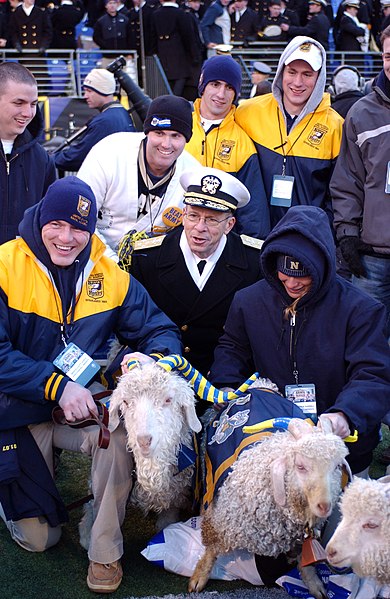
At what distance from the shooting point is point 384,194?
15.9 feet

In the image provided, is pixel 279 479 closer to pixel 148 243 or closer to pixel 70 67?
pixel 148 243

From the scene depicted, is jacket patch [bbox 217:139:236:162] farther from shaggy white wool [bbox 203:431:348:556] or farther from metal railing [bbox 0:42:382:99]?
metal railing [bbox 0:42:382:99]

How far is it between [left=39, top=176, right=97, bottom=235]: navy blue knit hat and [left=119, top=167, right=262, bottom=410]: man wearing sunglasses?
756 millimetres

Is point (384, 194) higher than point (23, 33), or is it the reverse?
point (23, 33)

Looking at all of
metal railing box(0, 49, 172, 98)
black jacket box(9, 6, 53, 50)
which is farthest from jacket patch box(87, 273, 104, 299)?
black jacket box(9, 6, 53, 50)

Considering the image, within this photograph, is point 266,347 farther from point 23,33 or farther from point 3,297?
point 23,33

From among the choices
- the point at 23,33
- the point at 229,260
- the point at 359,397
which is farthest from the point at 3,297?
the point at 23,33

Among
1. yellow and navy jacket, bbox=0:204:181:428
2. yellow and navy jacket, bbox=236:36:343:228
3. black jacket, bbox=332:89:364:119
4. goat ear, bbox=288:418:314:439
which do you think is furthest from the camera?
black jacket, bbox=332:89:364:119

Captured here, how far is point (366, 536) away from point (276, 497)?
450mm

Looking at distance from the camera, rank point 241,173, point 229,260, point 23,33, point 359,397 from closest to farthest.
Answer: point 359,397 < point 229,260 < point 241,173 < point 23,33

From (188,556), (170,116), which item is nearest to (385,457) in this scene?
(188,556)

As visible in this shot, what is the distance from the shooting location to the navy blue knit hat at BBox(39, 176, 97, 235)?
3.76 metres

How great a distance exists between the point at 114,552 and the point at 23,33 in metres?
13.0

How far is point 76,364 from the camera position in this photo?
151 inches
